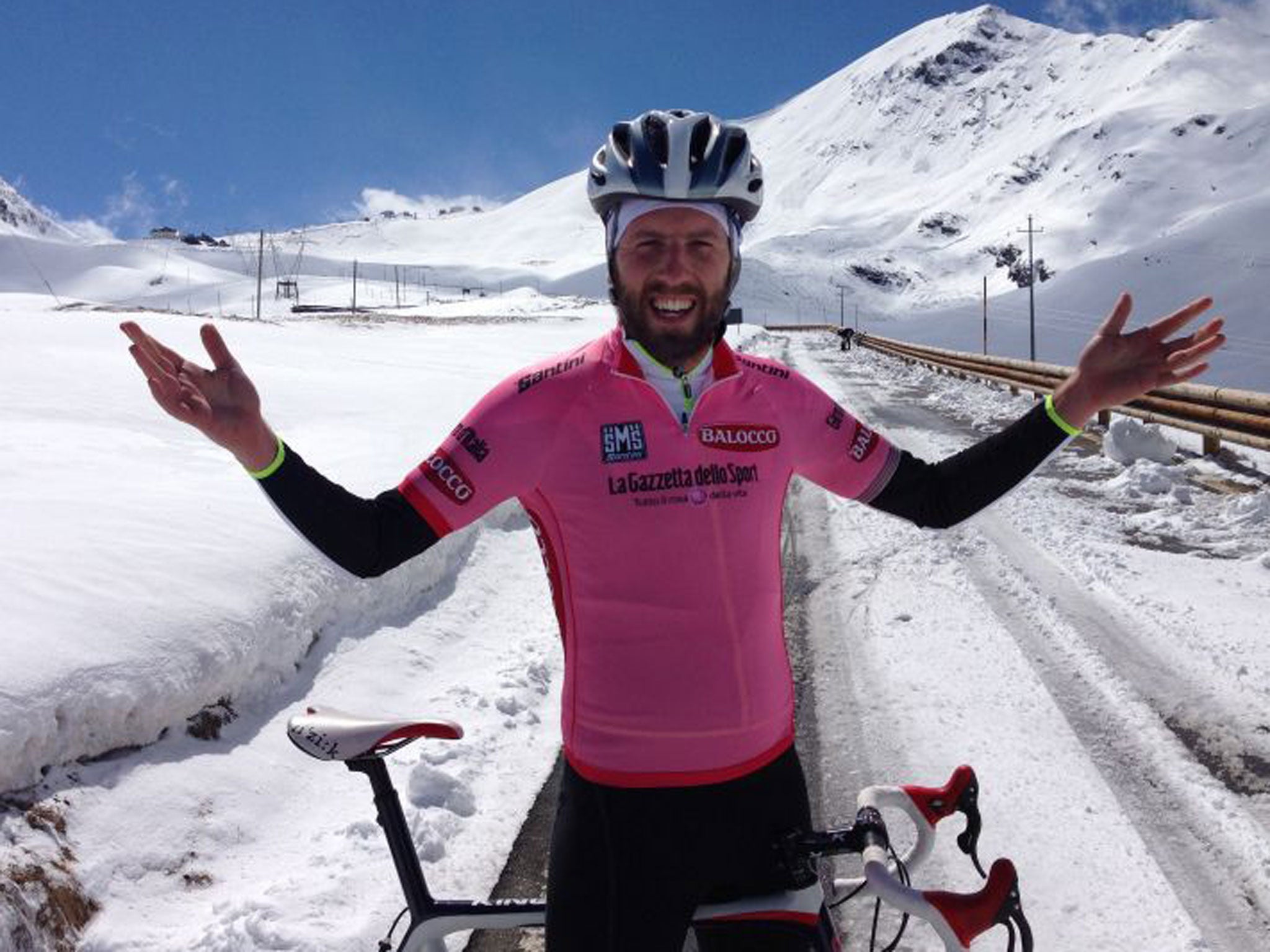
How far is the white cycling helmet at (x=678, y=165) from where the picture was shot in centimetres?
220

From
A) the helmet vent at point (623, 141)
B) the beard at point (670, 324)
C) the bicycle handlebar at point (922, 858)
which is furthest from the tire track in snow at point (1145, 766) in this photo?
the helmet vent at point (623, 141)

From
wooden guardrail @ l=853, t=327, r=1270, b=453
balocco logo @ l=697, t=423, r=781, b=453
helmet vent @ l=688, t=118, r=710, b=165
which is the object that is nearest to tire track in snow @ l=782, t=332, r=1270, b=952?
wooden guardrail @ l=853, t=327, r=1270, b=453

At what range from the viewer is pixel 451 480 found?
84.0 inches

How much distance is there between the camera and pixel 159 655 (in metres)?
3.91

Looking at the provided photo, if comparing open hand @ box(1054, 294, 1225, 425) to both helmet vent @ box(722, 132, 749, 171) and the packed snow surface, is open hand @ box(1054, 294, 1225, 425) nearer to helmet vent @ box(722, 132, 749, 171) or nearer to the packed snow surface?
helmet vent @ box(722, 132, 749, 171)

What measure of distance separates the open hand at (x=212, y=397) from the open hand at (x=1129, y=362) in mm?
Result: 1974

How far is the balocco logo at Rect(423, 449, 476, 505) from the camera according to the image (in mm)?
2133

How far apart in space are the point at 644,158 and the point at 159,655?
10.0 feet

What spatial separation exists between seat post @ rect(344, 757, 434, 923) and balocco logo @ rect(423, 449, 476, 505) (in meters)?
0.60

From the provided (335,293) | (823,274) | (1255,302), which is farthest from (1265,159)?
(335,293)

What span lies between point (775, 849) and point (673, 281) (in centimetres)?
129

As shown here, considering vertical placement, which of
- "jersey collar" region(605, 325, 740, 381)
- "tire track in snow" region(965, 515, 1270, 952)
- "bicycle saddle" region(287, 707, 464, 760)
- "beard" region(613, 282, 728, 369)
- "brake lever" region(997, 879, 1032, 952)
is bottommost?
"tire track in snow" region(965, 515, 1270, 952)

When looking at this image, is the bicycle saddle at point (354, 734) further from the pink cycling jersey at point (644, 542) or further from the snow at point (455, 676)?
the snow at point (455, 676)

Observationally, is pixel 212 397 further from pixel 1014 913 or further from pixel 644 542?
pixel 1014 913
